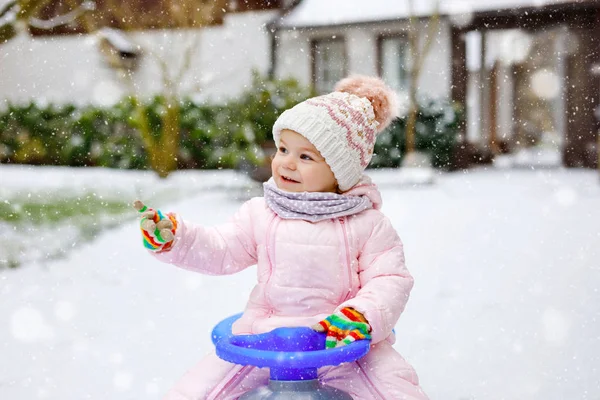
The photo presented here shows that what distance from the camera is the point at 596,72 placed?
23.3 feet

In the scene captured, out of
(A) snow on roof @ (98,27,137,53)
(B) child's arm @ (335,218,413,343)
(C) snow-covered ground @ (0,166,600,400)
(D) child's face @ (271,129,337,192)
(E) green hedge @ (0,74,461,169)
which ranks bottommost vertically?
(C) snow-covered ground @ (0,166,600,400)

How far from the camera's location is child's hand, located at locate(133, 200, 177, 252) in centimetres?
150

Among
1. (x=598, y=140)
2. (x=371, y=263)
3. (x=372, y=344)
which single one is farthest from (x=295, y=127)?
(x=598, y=140)

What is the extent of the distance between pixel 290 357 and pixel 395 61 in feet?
20.4

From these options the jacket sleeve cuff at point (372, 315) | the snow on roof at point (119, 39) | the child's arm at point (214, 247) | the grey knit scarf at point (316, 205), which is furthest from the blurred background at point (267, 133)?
the jacket sleeve cuff at point (372, 315)

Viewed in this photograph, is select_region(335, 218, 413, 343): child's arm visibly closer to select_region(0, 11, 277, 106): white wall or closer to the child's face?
the child's face

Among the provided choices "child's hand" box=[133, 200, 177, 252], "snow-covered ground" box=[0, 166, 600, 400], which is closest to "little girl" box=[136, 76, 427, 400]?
"child's hand" box=[133, 200, 177, 252]

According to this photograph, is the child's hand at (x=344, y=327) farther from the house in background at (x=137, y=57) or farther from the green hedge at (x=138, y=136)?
the house in background at (x=137, y=57)

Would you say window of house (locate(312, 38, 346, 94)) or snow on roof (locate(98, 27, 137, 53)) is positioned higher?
snow on roof (locate(98, 27, 137, 53))

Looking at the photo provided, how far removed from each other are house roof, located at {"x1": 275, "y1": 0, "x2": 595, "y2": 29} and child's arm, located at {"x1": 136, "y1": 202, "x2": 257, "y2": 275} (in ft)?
19.1

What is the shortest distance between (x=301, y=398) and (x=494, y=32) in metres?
6.54

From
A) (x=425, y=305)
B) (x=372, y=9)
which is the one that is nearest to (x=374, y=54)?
(x=372, y=9)

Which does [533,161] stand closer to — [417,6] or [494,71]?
[494,71]

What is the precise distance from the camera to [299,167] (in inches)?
63.1
